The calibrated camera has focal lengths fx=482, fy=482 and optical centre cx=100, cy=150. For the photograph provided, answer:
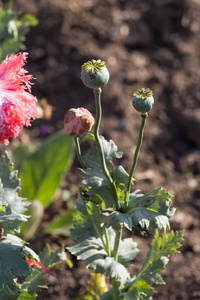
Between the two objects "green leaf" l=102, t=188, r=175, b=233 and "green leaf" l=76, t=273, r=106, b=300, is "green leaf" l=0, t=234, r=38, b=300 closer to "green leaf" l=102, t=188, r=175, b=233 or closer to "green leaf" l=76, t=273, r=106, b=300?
"green leaf" l=102, t=188, r=175, b=233

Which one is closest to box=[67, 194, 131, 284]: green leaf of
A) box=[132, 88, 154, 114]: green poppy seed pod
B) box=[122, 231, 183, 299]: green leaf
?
box=[122, 231, 183, 299]: green leaf

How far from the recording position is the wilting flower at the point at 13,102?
1.28 meters

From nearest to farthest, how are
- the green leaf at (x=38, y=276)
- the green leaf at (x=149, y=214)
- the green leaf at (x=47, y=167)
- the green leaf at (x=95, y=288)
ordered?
the green leaf at (x=149, y=214) < the green leaf at (x=38, y=276) < the green leaf at (x=95, y=288) < the green leaf at (x=47, y=167)

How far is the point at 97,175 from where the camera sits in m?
1.59

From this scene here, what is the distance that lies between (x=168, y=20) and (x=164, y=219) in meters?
2.49

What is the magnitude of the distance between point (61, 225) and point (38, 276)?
0.64 meters

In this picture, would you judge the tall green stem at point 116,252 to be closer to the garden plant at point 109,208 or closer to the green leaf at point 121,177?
the garden plant at point 109,208

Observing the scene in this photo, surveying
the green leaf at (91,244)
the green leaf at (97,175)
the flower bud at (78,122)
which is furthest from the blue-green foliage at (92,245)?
the flower bud at (78,122)

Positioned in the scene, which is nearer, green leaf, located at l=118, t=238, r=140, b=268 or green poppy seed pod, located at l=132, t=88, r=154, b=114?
green poppy seed pod, located at l=132, t=88, r=154, b=114

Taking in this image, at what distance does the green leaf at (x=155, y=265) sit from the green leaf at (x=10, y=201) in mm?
500

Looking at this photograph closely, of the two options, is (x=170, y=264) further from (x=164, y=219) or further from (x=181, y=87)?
(x=181, y=87)

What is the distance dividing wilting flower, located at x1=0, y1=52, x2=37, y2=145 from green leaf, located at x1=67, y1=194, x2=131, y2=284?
49cm

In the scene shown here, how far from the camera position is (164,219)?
150 centimetres

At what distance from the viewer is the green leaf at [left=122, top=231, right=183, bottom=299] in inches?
69.7
